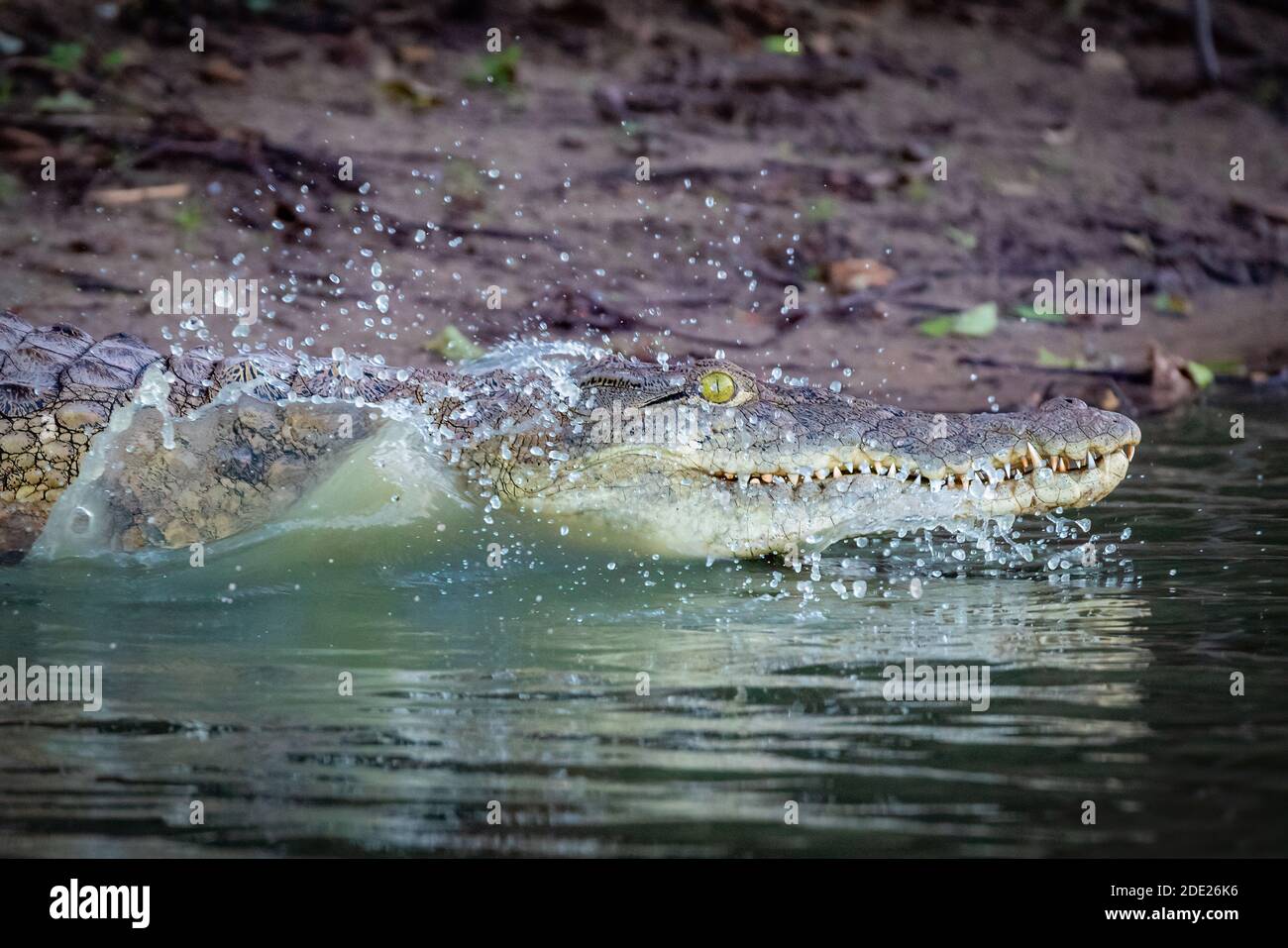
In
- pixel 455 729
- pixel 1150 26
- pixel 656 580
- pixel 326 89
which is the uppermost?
pixel 1150 26

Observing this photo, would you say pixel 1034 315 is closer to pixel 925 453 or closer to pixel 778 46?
pixel 778 46

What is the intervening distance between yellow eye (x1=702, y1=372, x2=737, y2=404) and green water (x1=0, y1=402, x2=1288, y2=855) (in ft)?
1.87

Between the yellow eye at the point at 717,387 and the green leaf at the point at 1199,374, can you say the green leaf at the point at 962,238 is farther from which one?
the yellow eye at the point at 717,387

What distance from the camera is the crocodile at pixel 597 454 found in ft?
15.9

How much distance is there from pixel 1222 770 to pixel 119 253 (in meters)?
6.81

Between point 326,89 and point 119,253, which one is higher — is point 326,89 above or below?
above

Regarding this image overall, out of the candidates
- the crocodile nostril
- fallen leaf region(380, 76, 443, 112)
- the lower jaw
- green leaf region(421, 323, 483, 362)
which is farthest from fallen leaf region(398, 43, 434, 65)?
the crocodile nostril

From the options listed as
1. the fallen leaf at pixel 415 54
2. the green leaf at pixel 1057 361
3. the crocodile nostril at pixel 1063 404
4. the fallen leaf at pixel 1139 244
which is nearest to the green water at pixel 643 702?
the crocodile nostril at pixel 1063 404

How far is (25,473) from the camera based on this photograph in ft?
16.0

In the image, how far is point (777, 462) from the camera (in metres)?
4.86

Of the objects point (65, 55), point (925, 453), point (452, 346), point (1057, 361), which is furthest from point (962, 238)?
point (65, 55)

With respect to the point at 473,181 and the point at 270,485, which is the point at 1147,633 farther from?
the point at 473,181

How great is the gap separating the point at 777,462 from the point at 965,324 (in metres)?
4.31
